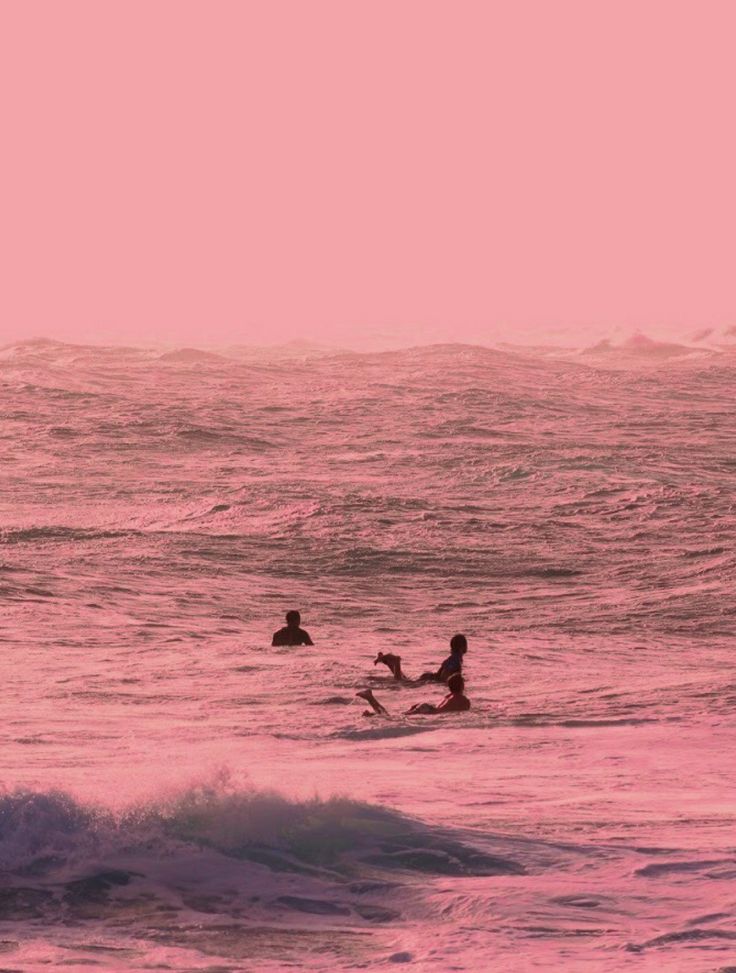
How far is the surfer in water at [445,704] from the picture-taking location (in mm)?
17953

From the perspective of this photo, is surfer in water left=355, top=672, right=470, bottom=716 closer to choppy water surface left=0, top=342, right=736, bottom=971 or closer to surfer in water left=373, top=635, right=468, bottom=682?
choppy water surface left=0, top=342, right=736, bottom=971

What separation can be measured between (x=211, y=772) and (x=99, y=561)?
18875 mm

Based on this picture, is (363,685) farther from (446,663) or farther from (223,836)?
(223,836)

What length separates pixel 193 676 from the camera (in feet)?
68.5

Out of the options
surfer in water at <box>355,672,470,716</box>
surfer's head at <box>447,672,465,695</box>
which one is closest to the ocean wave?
surfer in water at <box>355,672,470,716</box>

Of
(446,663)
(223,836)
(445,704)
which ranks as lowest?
(223,836)

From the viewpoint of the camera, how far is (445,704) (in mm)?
18188

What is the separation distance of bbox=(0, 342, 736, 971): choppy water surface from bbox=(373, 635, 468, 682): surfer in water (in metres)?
0.27

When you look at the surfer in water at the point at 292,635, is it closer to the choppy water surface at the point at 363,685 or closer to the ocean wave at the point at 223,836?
the choppy water surface at the point at 363,685

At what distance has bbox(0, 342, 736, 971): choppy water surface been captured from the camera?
394 inches

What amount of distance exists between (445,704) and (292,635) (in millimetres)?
4921

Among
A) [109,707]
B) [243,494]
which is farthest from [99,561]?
[109,707]

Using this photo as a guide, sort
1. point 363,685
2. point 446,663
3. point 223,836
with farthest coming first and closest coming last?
point 363,685 < point 446,663 < point 223,836

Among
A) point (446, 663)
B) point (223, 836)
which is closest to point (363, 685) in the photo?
point (446, 663)
